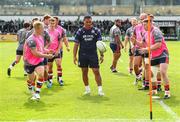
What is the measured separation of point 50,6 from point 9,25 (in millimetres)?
6463

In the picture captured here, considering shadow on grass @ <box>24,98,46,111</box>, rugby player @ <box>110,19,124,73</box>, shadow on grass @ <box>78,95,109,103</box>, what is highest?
rugby player @ <box>110,19,124,73</box>

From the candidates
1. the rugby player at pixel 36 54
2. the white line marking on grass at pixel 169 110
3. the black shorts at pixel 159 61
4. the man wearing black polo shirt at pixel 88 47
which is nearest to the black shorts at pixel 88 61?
the man wearing black polo shirt at pixel 88 47

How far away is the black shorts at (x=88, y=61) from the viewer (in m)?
12.3

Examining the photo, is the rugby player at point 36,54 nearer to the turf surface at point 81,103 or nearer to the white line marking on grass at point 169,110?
the turf surface at point 81,103

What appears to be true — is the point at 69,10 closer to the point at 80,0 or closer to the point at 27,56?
the point at 80,0

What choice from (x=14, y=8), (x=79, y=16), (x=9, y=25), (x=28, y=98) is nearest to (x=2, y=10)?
(x=14, y=8)

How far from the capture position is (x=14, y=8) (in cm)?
5588

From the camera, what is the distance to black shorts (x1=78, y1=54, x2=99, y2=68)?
40.5 feet

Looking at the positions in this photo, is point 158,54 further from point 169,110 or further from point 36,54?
point 36,54

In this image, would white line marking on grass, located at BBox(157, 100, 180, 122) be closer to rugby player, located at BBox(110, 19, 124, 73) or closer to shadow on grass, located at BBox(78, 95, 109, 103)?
shadow on grass, located at BBox(78, 95, 109, 103)

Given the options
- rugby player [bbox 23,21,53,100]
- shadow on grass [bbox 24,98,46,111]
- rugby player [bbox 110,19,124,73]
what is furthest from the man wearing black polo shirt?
rugby player [bbox 110,19,124,73]

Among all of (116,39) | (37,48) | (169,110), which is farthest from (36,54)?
(116,39)

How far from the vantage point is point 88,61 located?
40.7ft

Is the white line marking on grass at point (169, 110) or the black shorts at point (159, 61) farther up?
the black shorts at point (159, 61)
